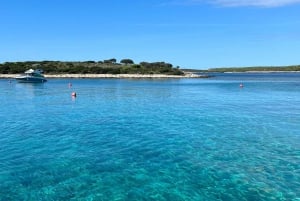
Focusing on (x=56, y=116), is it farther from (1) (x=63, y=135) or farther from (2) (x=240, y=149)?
(2) (x=240, y=149)

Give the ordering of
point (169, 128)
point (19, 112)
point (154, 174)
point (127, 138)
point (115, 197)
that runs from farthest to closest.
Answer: point (19, 112) < point (169, 128) < point (127, 138) < point (154, 174) < point (115, 197)

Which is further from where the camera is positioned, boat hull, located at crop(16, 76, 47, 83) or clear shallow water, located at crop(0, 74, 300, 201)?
boat hull, located at crop(16, 76, 47, 83)

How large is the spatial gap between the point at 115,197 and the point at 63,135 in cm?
1275

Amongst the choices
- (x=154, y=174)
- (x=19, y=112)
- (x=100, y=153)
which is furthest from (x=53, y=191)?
(x=19, y=112)

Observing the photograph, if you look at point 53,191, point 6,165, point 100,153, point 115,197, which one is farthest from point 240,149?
point 6,165

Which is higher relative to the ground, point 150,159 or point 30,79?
point 30,79

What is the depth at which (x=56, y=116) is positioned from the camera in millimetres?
35125

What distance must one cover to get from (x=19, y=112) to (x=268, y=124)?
88.5 ft

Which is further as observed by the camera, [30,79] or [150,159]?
[30,79]

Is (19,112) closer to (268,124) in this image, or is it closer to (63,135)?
(63,135)

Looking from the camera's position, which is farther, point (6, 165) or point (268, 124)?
point (268, 124)

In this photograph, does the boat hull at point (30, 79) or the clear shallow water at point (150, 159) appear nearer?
the clear shallow water at point (150, 159)

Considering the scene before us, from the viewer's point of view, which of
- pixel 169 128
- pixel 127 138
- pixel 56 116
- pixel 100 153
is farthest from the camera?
pixel 56 116

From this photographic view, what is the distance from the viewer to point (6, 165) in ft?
57.7
